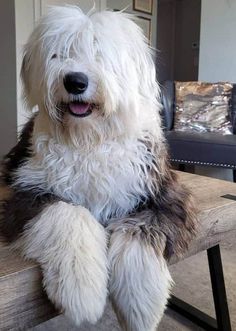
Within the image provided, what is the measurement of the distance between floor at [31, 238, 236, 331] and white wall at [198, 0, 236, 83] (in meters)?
2.28

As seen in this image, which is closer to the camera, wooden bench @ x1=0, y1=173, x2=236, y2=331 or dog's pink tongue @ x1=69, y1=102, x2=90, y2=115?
wooden bench @ x1=0, y1=173, x2=236, y2=331

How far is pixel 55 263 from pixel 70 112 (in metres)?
0.28

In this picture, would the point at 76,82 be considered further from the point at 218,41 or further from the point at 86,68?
the point at 218,41

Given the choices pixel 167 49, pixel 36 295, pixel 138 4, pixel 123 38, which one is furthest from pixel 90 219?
pixel 167 49

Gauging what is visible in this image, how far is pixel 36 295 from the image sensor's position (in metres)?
0.67

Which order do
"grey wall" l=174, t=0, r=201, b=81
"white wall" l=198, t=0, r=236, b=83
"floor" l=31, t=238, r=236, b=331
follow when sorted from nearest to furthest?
"floor" l=31, t=238, r=236, b=331, "white wall" l=198, t=0, r=236, b=83, "grey wall" l=174, t=0, r=201, b=81

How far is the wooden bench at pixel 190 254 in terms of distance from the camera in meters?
0.64

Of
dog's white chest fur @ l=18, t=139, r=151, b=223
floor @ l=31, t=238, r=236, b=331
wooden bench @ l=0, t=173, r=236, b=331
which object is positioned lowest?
floor @ l=31, t=238, r=236, b=331

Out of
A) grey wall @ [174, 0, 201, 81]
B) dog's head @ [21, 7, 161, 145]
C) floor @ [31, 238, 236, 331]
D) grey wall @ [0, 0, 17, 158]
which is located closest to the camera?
dog's head @ [21, 7, 161, 145]

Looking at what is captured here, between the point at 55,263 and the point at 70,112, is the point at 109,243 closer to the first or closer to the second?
the point at 55,263

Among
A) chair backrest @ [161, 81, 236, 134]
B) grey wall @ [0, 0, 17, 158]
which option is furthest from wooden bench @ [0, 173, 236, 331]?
grey wall @ [0, 0, 17, 158]

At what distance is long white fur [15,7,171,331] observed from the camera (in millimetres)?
679

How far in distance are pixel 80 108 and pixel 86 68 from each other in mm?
75

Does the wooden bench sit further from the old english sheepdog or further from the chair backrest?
the chair backrest
